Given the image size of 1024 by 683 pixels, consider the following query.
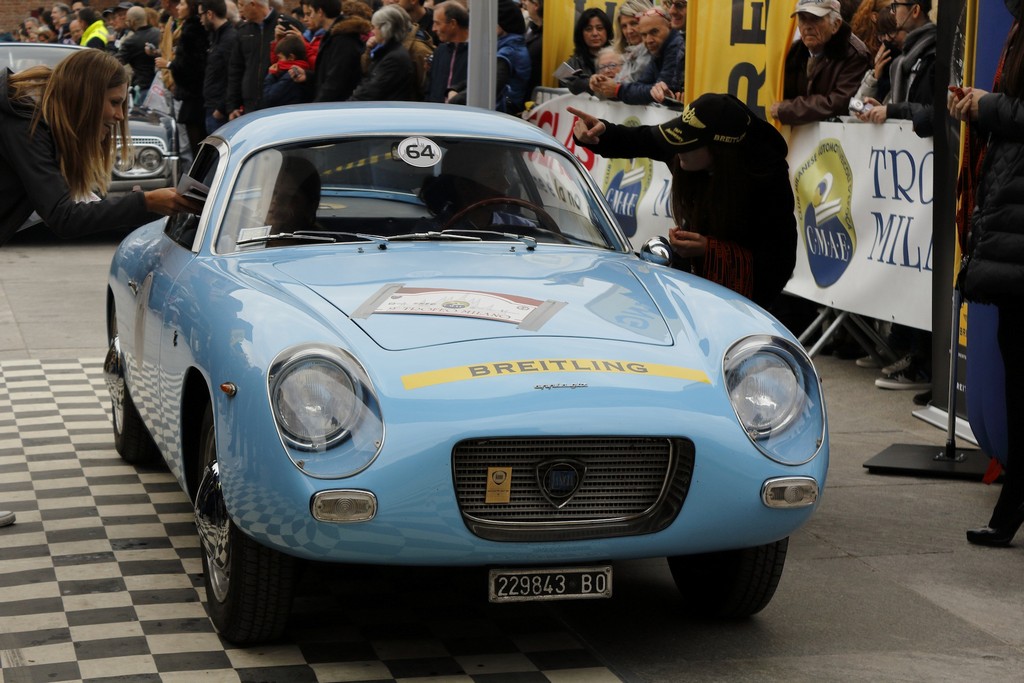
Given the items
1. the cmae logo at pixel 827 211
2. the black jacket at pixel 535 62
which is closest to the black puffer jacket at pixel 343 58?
the black jacket at pixel 535 62

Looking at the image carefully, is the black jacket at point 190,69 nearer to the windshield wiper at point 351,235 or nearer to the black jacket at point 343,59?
the black jacket at point 343,59

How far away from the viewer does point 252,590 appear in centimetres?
416

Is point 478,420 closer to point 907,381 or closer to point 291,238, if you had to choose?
point 291,238

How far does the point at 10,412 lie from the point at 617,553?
4.66 metres

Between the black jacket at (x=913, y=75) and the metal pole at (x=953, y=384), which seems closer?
the metal pole at (x=953, y=384)

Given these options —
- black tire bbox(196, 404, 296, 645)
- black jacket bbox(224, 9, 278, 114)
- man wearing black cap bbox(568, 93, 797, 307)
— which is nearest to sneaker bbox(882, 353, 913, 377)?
man wearing black cap bbox(568, 93, 797, 307)

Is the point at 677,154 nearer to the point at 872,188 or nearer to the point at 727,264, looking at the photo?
the point at 727,264

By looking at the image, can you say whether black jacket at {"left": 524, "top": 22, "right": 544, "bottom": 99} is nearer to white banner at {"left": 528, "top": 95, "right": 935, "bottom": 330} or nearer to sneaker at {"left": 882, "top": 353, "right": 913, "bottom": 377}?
white banner at {"left": 528, "top": 95, "right": 935, "bottom": 330}

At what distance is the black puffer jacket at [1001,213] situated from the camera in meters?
5.31

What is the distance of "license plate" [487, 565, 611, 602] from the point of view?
4039 mm

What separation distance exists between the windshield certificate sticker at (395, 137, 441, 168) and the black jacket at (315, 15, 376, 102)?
869cm

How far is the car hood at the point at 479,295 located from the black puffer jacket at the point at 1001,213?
1349mm

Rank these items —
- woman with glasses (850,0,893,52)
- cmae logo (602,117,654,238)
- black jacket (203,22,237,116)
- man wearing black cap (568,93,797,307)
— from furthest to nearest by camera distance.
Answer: black jacket (203,22,237,116) < cmae logo (602,117,654,238) < woman with glasses (850,0,893,52) < man wearing black cap (568,93,797,307)

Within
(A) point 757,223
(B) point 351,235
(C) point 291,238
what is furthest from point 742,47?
(C) point 291,238
